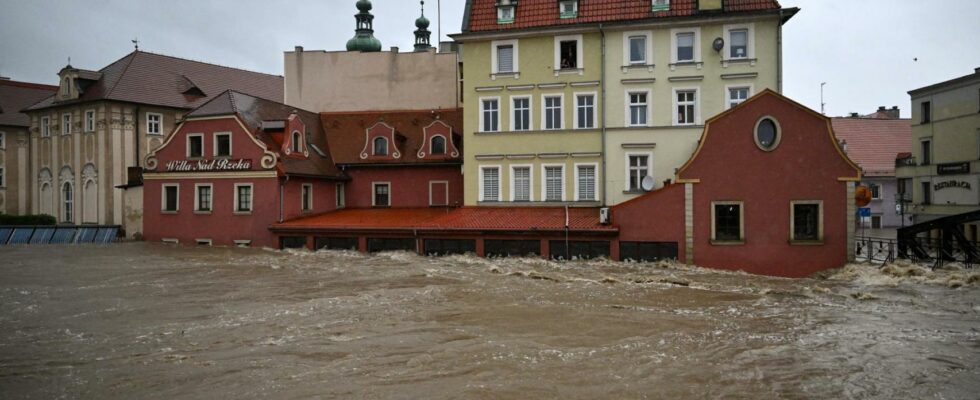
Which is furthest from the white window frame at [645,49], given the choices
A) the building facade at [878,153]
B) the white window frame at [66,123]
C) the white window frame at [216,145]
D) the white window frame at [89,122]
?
the white window frame at [66,123]

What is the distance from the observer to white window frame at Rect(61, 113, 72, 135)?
4516cm

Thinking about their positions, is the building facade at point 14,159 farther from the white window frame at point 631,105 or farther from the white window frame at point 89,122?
the white window frame at point 631,105

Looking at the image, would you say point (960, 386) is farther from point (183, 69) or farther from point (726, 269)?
point (183, 69)

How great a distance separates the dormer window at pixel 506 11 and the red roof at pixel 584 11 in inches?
7.1

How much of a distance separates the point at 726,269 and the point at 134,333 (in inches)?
790

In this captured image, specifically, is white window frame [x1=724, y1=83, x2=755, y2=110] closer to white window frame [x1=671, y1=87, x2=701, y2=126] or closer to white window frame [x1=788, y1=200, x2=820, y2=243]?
white window frame [x1=671, y1=87, x2=701, y2=126]

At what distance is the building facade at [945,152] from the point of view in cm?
3734

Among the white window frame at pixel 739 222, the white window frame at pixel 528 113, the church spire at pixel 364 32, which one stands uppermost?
the church spire at pixel 364 32

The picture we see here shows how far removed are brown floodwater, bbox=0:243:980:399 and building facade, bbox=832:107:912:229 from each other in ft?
112

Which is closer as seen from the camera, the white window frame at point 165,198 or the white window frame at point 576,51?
the white window frame at point 576,51

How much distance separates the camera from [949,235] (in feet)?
85.5

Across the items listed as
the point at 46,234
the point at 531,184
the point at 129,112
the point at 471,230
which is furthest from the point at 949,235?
the point at 129,112

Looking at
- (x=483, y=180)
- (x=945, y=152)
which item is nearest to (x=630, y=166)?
(x=483, y=180)

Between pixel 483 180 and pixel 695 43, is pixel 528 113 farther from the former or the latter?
pixel 695 43
